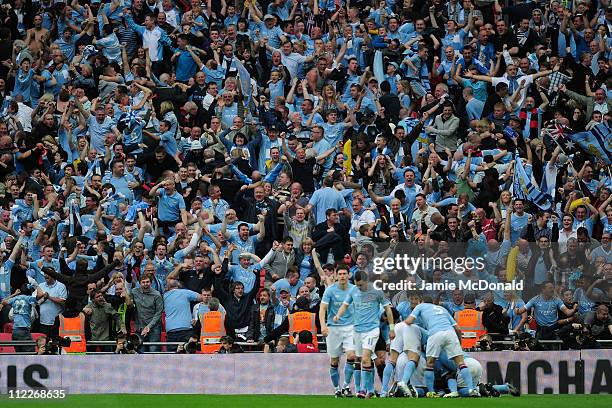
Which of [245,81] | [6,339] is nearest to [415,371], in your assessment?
[6,339]

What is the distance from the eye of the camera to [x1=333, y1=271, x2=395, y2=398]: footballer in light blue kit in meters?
18.9

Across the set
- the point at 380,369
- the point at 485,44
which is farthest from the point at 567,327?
the point at 485,44

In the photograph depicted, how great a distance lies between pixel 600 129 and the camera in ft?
85.4

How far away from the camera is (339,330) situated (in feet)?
62.7

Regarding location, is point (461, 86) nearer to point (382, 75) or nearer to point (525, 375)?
point (382, 75)

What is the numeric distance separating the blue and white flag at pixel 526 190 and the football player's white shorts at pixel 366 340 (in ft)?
20.2

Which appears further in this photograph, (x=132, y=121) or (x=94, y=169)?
(x=132, y=121)

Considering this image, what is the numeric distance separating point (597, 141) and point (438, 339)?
28.4 feet

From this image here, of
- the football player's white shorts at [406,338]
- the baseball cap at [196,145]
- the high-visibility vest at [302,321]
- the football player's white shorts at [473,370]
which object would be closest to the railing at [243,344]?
the high-visibility vest at [302,321]

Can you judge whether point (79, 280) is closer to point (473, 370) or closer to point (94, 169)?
point (94, 169)

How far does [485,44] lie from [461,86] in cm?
118

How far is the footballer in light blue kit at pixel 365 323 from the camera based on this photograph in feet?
62.1

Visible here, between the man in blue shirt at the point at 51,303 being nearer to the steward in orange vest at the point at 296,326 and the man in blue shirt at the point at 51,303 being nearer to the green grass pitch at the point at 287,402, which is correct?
the green grass pitch at the point at 287,402

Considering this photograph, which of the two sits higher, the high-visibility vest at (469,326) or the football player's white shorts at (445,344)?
the high-visibility vest at (469,326)
